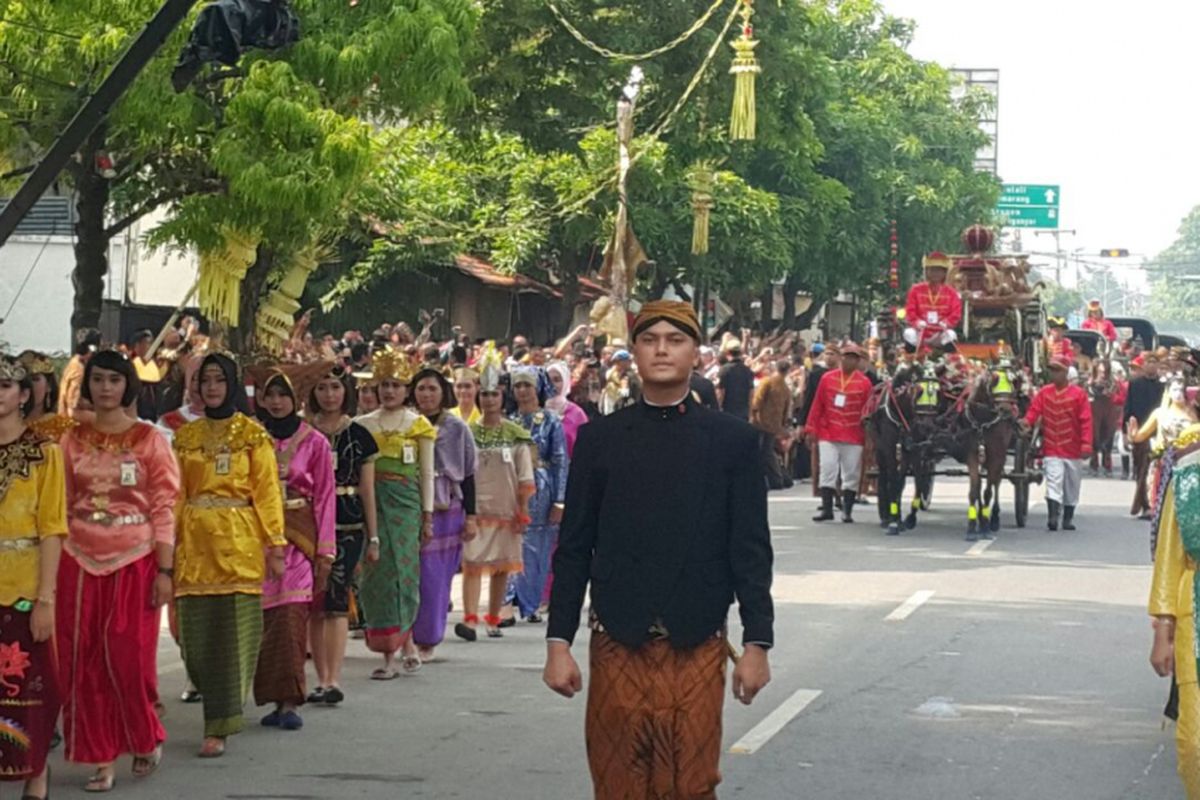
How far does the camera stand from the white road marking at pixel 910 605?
14984mm

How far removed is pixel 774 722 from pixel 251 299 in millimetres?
8598

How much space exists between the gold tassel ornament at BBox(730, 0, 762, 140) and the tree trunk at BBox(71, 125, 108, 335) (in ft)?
21.6

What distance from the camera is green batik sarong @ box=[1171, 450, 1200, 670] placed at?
7.05 meters

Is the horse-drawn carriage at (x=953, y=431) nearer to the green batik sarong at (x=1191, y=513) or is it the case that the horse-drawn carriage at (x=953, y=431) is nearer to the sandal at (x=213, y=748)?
the sandal at (x=213, y=748)

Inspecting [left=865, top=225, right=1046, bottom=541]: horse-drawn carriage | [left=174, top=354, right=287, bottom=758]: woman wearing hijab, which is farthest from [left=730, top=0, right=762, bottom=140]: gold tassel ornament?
[left=174, top=354, right=287, bottom=758]: woman wearing hijab

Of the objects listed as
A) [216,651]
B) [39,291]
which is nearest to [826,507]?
[39,291]

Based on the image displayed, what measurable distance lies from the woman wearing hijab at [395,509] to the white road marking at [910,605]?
13.0 ft

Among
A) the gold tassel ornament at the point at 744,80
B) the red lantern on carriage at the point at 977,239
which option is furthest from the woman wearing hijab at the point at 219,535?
the red lantern on carriage at the point at 977,239

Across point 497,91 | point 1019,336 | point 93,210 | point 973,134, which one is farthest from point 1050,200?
point 93,210

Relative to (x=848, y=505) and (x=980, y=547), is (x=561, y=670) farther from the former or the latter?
(x=848, y=505)

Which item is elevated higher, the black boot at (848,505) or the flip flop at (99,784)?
the black boot at (848,505)

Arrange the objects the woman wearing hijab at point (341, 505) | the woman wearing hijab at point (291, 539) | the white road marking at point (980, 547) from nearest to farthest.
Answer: the woman wearing hijab at point (291, 539) → the woman wearing hijab at point (341, 505) → the white road marking at point (980, 547)

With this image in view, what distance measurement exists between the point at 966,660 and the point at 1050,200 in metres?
81.1

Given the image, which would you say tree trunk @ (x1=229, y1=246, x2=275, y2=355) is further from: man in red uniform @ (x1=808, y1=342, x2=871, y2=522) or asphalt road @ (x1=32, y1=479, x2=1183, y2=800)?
man in red uniform @ (x1=808, y1=342, x2=871, y2=522)
